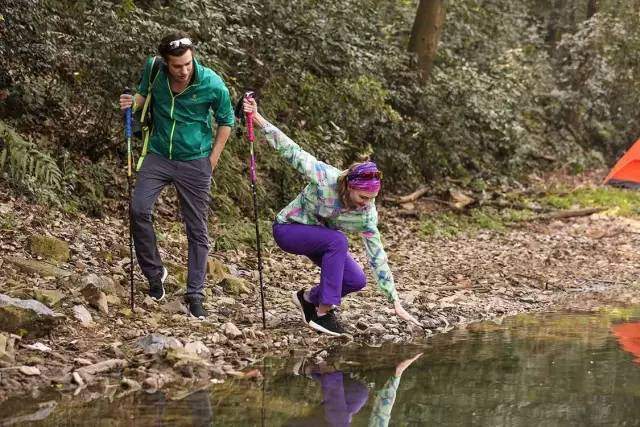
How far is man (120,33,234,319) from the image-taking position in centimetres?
668

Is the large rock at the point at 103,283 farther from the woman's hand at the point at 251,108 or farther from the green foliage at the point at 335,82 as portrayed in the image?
the green foliage at the point at 335,82

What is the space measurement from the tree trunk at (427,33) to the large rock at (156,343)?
453 inches

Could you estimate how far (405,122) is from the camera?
15.6 metres

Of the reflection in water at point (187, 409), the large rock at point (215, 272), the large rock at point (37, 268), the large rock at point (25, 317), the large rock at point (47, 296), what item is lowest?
the reflection in water at point (187, 409)

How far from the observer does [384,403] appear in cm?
509

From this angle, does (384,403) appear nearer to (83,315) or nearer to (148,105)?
(83,315)

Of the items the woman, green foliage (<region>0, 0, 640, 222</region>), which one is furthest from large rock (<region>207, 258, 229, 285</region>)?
green foliage (<region>0, 0, 640, 222</region>)

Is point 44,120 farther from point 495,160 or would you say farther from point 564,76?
point 564,76

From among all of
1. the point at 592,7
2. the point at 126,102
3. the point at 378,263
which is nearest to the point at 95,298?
the point at 126,102

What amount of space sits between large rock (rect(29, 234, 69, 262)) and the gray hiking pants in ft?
3.73

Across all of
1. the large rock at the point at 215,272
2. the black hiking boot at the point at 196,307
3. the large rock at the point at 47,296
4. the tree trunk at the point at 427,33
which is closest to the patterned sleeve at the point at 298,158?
the black hiking boot at the point at 196,307

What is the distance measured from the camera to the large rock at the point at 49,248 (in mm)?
7775

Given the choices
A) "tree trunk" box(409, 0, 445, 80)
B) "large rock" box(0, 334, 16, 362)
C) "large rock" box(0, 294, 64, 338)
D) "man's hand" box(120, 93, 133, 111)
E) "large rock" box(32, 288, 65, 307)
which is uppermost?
"tree trunk" box(409, 0, 445, 80)

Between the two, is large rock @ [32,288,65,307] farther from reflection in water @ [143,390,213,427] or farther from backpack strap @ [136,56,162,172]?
reflection in water @ [143,390,213,427]
